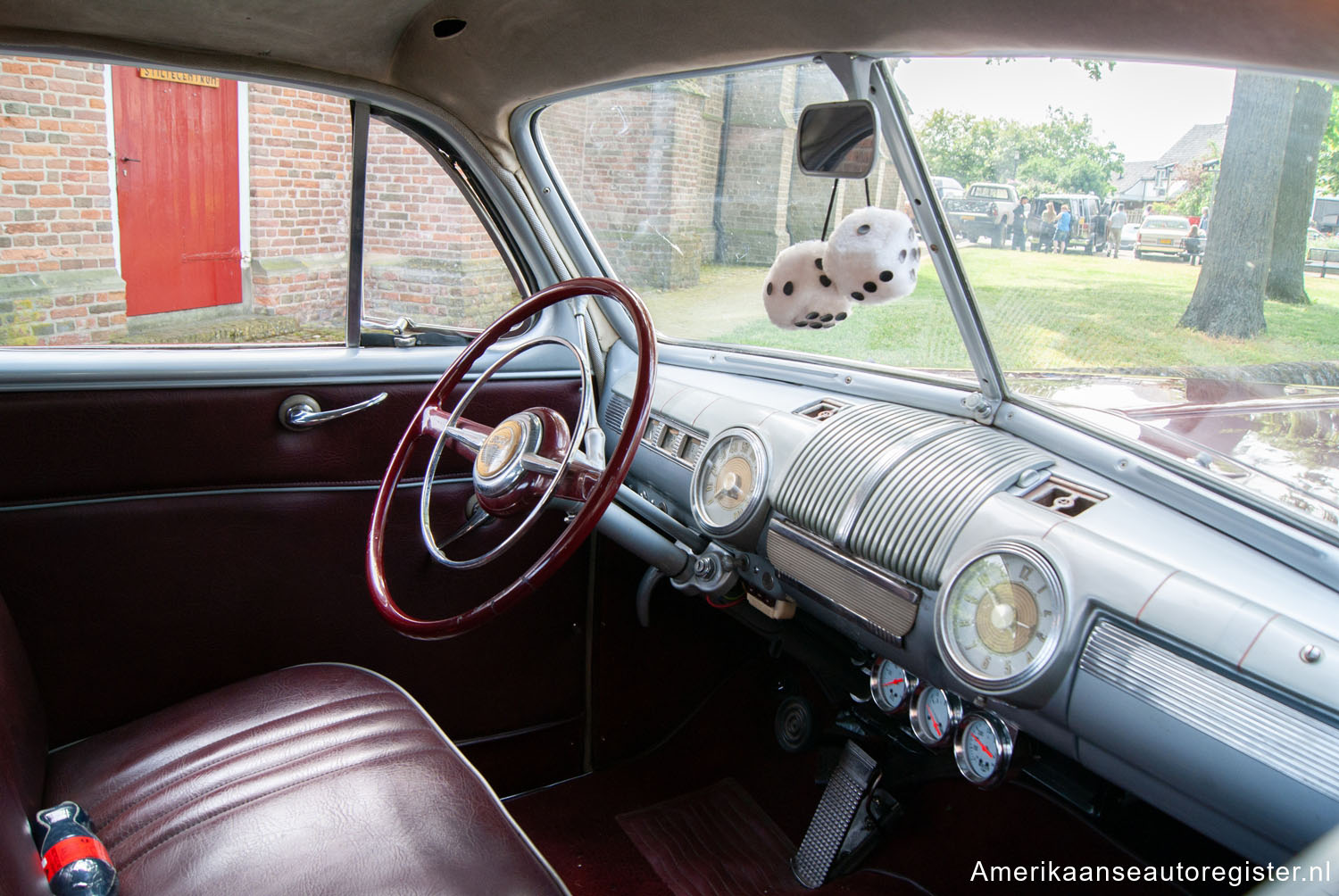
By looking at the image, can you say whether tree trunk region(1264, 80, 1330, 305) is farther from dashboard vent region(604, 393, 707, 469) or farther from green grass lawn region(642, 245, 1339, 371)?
dashboard vent region(604, 393, 707, 469)

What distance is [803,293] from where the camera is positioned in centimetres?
182

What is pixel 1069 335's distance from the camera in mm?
1597

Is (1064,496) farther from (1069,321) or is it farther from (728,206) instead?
(728,206)

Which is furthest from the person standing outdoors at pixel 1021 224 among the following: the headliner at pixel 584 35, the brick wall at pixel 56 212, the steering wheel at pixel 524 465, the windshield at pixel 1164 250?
the brick wall at pixel 56 212

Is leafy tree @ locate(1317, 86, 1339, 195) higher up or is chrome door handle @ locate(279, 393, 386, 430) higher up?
leafy tree @ locate(1317, 86, 1339, 195)

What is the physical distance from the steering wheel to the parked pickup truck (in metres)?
0.60

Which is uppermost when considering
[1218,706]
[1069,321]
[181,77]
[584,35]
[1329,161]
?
[584,35]

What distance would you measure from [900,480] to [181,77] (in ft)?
5.22

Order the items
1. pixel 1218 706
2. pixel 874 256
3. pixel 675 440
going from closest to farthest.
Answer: pixel 1218 706
pixel 874 256
pixel 675 440

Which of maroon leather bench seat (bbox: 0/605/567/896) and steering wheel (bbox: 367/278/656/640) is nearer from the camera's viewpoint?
maroon leather bench seat (bbox: 0/605/567/896)

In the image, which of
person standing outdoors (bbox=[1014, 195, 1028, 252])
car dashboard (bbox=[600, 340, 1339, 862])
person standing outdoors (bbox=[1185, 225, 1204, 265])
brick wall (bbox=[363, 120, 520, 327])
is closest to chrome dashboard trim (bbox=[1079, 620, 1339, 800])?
car dashboard (bbox=[600, 340, 1339, 862])

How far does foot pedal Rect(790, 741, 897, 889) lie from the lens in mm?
2000

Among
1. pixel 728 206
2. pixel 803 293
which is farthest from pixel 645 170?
pixel 803 293

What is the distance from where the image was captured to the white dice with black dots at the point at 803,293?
1780mm
